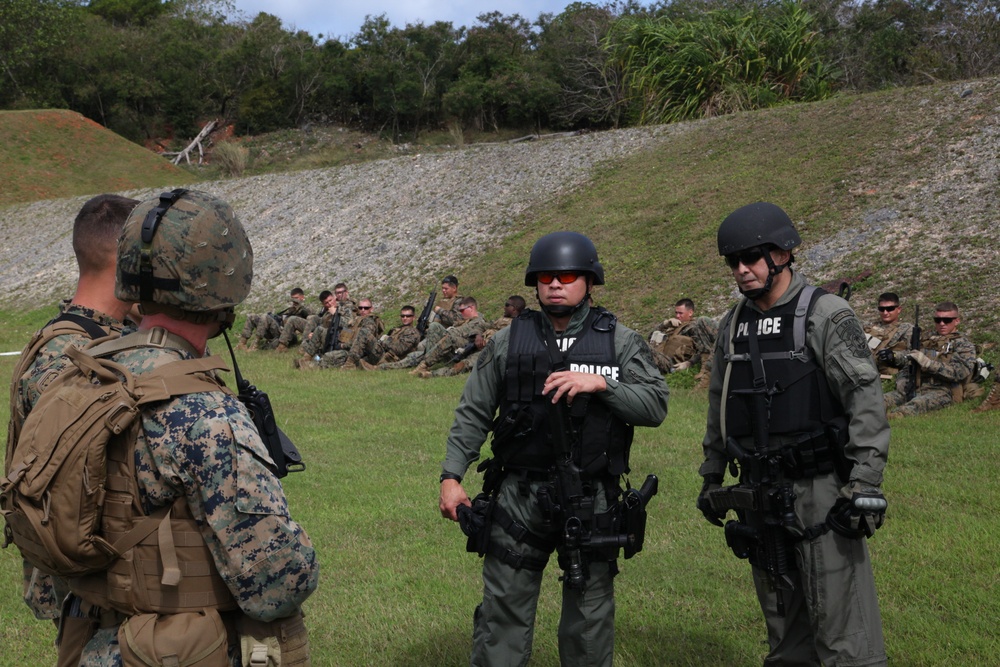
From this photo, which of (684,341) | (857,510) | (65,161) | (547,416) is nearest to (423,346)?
(684,341)

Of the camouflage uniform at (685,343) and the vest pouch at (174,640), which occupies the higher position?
the vest pouch at (174,640)

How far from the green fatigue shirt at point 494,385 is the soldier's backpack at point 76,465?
6.37 feet

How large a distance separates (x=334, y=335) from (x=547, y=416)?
14.8 meters

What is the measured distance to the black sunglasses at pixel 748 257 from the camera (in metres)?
4.23

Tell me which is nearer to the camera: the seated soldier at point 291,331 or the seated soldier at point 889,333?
the seated soldier at point 889,333

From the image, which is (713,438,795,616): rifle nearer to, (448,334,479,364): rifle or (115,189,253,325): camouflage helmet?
(115,189,253,325): camouflage helmet

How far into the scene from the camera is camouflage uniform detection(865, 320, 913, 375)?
472 inches

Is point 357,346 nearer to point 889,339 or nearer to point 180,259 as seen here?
point 889,339

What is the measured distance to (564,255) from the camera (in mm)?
4172

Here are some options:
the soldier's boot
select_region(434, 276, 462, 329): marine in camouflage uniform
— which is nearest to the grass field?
the soldier's boot

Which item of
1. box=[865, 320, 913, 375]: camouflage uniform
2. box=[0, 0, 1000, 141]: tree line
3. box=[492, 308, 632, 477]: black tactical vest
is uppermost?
box=[0, 0, 1000, 141]: tree line

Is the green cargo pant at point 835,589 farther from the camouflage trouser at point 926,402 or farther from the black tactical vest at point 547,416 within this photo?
the camouflage trouser at point 926,402

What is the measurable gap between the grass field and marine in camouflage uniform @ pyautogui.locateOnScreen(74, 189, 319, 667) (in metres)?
2.64

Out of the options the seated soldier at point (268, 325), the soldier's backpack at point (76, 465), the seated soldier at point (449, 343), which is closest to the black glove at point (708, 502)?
the soldier's backpack at point (76, 465)
